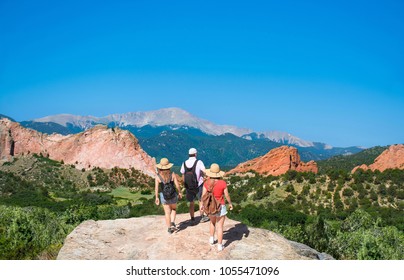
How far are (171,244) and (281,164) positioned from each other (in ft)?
238

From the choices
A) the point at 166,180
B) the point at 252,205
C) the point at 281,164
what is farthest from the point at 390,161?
the point at 166,180

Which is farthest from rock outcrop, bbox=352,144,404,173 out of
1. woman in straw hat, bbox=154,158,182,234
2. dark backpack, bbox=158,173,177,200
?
dark backpack, bbox=158,173,177,200

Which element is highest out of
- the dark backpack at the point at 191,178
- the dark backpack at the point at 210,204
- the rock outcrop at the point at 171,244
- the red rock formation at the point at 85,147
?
the red rock formation at the point at 85,147

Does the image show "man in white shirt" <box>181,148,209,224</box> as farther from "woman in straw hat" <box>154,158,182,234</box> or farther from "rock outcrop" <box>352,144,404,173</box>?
"rock outcrop" <box>352,144,404,173</box>

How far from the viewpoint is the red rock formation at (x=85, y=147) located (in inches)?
4114

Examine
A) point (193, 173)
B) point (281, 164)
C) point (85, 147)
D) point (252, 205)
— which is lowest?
point (252, 205)

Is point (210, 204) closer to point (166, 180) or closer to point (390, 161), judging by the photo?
point (166, 180)

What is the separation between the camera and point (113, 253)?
47.6 ft

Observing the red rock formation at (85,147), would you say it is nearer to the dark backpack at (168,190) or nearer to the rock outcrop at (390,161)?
the rock outcrop at (390,161)

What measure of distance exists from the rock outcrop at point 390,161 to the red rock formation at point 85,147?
52727mm

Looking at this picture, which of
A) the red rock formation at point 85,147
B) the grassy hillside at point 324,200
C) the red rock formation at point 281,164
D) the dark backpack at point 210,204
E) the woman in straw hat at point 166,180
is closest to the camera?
the dark backpack at point 210,204

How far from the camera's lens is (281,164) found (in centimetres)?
8444

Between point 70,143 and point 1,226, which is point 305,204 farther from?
point 70,143

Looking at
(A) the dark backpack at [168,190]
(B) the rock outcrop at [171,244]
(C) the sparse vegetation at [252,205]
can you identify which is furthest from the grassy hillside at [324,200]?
(A) the dark backpack at [168,190]
